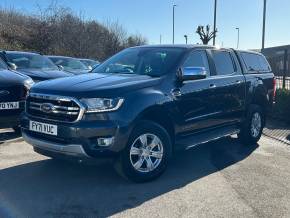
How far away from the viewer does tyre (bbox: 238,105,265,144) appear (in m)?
7.40

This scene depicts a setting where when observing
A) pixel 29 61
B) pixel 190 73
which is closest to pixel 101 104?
pixel 190 73

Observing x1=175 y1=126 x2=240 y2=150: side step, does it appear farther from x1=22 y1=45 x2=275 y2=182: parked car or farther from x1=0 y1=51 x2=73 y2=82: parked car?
x1=0 y1=51 x2=73 y2=82: parked car

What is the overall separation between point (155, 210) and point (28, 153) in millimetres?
2922

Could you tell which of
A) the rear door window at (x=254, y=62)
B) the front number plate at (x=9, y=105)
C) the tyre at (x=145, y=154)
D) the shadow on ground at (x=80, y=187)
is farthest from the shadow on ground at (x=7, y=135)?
the rear door window at (x=254, y=62)

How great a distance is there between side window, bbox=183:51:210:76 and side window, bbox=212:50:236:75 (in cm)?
29

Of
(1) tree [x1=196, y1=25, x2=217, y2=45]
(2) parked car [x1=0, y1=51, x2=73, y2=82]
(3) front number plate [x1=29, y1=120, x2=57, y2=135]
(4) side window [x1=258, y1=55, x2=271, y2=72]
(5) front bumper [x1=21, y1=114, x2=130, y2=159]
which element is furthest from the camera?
(1) tree [x1=196, y1=25, x2=217, y2=45]

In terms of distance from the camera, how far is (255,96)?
7.54m

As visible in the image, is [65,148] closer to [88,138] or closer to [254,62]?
[88,138]

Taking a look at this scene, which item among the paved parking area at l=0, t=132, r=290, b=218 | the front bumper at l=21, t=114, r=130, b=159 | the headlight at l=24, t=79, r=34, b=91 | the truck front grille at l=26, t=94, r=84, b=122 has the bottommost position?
the paved parking area at l=0, t=132, r=290, b=218

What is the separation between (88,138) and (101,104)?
41 cm

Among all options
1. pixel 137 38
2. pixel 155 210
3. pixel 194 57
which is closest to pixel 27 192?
pixel 155 210

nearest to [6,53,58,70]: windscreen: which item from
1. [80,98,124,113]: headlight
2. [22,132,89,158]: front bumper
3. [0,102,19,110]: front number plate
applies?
[0,102,19,110]: front number plate

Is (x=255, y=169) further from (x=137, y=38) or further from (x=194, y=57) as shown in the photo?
(x=137, y=38)

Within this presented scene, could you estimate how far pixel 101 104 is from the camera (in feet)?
15.3
